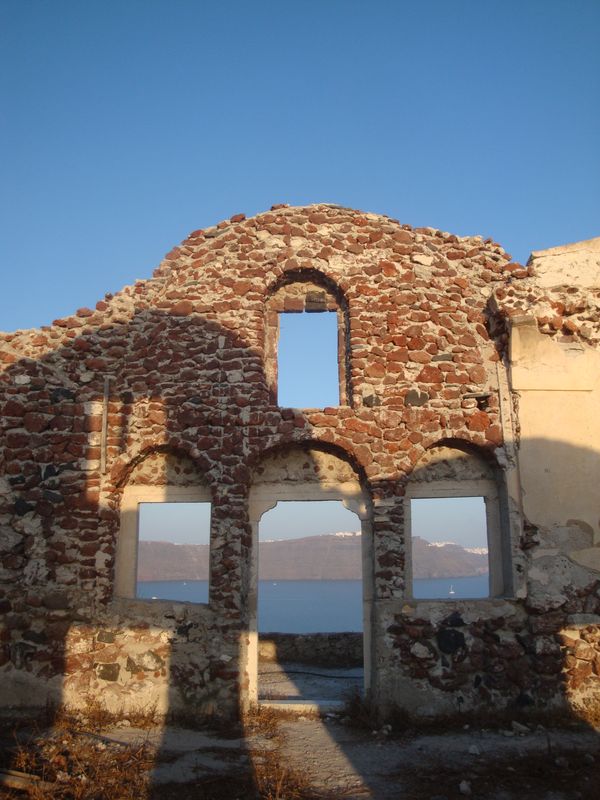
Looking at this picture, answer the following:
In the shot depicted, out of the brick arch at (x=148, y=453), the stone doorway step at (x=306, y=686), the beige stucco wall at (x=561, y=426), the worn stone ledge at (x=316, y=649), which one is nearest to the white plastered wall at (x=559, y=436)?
the beige stucco wall at (x=561, y=426)

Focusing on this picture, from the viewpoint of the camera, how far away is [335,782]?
5.43 m

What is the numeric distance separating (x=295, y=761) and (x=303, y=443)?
367 cm

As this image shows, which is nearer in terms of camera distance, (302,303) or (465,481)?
(465,481)

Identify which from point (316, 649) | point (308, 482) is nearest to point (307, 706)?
point (308, 482)

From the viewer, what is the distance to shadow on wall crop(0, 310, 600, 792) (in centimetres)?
723

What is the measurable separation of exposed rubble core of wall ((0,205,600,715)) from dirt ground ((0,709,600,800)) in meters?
0.50

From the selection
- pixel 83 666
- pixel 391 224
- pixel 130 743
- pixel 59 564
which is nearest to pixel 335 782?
pixel 130 743

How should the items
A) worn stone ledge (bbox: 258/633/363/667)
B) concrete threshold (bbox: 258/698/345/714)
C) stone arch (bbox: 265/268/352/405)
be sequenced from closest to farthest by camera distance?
1. concrete threshold (bbox: 258/698/345/714)
2. stone arch (bbox: 265/268/352/405)
3. worn stone ledge (bbox: 258/633/363/667)

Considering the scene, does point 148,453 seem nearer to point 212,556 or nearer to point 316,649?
point 212,556

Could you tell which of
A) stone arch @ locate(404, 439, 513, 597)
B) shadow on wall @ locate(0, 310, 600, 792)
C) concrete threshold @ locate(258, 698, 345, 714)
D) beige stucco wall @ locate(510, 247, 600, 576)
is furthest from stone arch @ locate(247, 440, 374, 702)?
beige stucco wall @ locate(510, 247, 600, 576)

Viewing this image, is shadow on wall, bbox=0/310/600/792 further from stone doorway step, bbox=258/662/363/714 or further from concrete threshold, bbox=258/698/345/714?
stone doorway step, bbox=258/662/363/714

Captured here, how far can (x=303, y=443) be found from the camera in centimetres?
820

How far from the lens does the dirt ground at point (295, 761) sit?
5094 mm

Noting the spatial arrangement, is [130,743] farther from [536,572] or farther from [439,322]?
[439,322]
